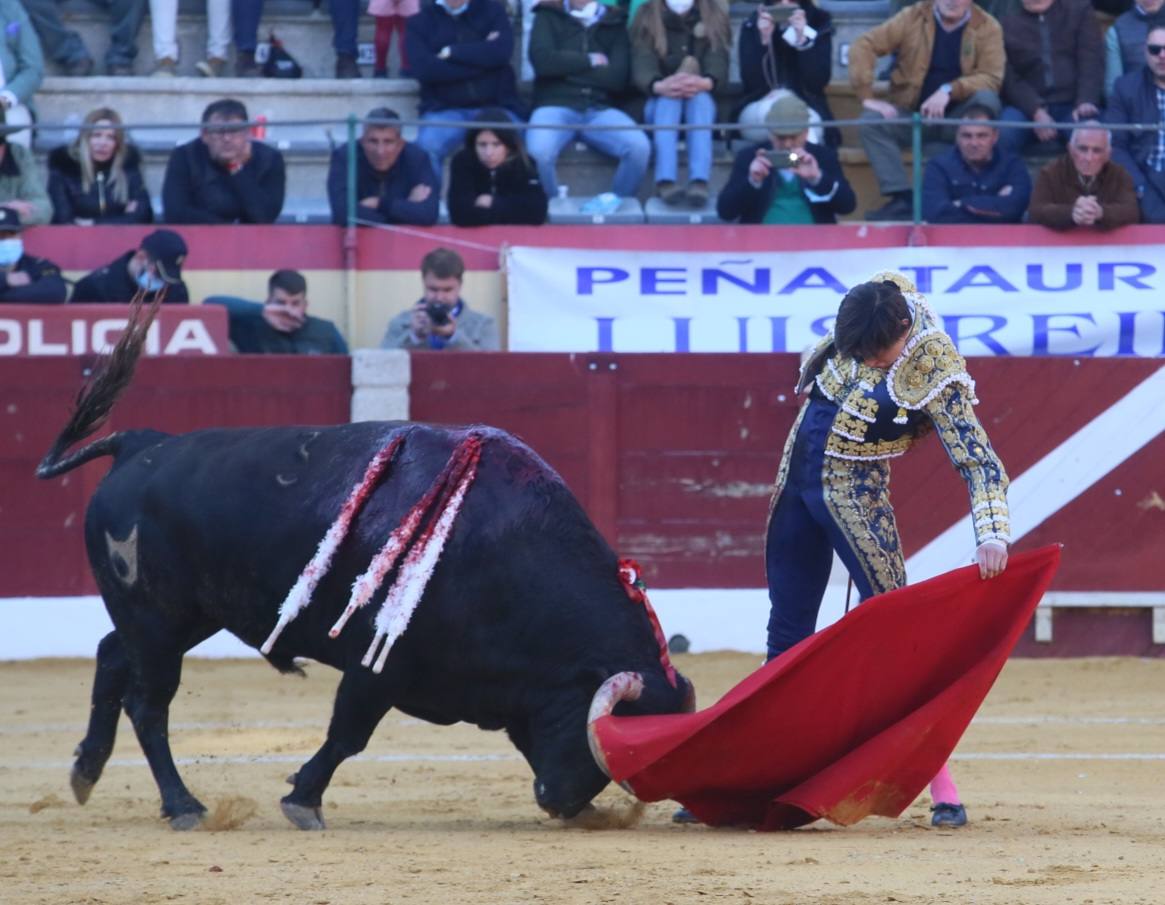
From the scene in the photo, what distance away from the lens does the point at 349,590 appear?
5090mm

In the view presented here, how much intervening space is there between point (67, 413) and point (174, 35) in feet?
9.29

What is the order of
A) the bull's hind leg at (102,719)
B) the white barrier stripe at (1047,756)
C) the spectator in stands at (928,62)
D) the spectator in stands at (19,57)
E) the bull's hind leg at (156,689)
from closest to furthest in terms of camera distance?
1. the bull's hind leg at (156,689)
2. the bull's hind leg at (102,719)
3. the white barrier stripe at (1047,756)
4. the spectator in stands at (928,62)
5. the spectator in stands at (19,57)

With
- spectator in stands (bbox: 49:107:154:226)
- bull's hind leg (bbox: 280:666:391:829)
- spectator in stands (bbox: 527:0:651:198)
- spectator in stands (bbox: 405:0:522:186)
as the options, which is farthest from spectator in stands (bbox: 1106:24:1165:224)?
bull's hind leg (bbox: 280:666:391:829)

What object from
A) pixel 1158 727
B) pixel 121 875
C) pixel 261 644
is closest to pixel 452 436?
pixel 261 644

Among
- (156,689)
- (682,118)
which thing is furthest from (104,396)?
(682,118)

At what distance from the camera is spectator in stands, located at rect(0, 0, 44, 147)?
9.84 metres

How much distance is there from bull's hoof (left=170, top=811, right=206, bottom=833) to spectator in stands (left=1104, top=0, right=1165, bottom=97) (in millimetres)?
6397

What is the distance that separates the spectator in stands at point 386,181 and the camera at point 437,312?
2.04 ft

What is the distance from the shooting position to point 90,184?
30.0 feet

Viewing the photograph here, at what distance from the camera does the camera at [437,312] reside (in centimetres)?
858

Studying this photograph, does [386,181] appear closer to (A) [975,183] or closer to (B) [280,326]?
(B) [280,326]

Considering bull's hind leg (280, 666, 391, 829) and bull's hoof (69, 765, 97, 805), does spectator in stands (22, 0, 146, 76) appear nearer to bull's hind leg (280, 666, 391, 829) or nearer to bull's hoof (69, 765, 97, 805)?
bull's hoof (69, 765, 97, 805)

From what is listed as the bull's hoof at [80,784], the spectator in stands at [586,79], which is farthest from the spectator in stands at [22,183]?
the bull's hoof at [80,784]

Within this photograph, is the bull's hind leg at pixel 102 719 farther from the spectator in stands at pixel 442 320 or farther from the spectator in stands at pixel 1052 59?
the spectator in stands at pixel 1052 59
